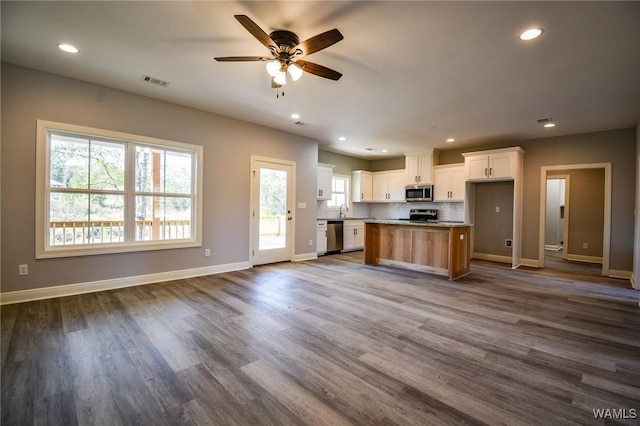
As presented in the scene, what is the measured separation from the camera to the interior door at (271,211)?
5578 millimetres

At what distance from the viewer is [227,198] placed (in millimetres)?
5148

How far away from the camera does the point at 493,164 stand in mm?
6145

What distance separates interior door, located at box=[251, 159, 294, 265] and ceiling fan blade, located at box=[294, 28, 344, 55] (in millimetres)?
3244

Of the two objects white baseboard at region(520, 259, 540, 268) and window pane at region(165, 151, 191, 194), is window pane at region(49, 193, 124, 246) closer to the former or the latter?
window pane at region(165, 151, 191, 194)

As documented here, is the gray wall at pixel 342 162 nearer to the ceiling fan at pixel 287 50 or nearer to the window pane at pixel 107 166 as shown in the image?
the window pane at pixel 107 166

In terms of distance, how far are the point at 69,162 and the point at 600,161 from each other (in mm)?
8828


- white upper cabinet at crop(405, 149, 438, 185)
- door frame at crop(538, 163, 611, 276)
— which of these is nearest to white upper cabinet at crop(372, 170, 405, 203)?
white upper cabinet at crop(405, 149, 438, 185)

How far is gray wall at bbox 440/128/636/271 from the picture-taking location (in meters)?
5.13

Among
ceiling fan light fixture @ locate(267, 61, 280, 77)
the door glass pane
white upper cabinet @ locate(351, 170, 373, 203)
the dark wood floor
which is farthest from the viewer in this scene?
white upper cabinet @ locate(351, 170, 373, 203)

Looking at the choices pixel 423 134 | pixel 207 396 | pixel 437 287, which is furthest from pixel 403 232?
pixel 207 396

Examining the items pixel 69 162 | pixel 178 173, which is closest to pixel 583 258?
pixel 178 173

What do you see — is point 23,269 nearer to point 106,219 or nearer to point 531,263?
point 106,219

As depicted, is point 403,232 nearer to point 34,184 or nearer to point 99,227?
point 99,227

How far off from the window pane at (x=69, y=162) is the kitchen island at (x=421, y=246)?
481cm
